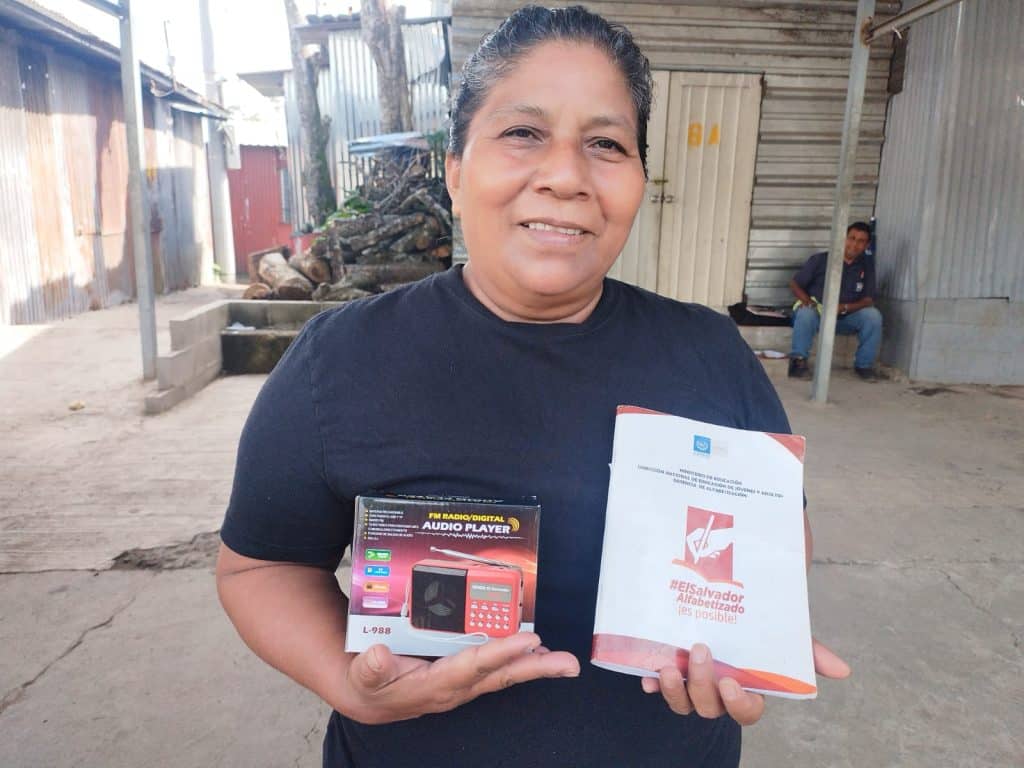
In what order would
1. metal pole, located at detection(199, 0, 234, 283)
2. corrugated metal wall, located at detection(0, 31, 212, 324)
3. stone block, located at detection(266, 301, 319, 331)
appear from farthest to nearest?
metal pole, located at detection(199, 0, 234, 283) → corrugated metal wall, located at detection(0, 31, 212, 324) → stone block, located at detection(266, 301, 319, 331)

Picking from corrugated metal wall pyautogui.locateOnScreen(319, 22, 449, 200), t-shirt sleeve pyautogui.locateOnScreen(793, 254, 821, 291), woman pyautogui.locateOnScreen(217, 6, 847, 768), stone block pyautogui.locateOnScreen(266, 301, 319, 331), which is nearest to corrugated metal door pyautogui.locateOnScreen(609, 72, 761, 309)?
t-shirt sleeve pyautogui.locateOnScreen(793, 254, 821, 291)

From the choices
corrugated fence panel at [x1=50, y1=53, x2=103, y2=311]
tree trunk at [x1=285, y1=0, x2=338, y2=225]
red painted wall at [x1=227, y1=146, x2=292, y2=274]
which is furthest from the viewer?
Result: red painted wall at [x1=227, y1=146, x2=292, y2=274]

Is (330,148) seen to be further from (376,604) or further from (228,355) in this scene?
(376,604)

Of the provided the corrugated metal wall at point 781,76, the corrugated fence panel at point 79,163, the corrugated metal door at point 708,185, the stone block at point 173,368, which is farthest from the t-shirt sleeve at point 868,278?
the corrugated fence panel at point 79,163

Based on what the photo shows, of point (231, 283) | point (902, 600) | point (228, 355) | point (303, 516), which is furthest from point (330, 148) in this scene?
point (303, 516)

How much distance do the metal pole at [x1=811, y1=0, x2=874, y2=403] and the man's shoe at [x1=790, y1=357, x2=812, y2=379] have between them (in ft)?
2.31

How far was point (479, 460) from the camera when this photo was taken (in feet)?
3.38

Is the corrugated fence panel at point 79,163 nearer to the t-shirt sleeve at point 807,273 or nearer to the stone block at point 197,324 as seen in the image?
the stone block at point 197,324

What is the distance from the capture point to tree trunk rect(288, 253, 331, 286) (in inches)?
345

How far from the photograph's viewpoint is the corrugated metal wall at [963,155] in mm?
5832

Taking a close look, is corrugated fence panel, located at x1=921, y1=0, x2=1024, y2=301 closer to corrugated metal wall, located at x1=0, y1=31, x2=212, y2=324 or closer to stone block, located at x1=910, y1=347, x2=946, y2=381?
stone block, located at x1=910, y1=347, x2=946, y2=381

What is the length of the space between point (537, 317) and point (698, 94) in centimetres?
608

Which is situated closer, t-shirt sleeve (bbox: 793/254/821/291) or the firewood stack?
t-shirt sleeve (bbox: 793/254/821/291)

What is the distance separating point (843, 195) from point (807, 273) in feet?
3.93
